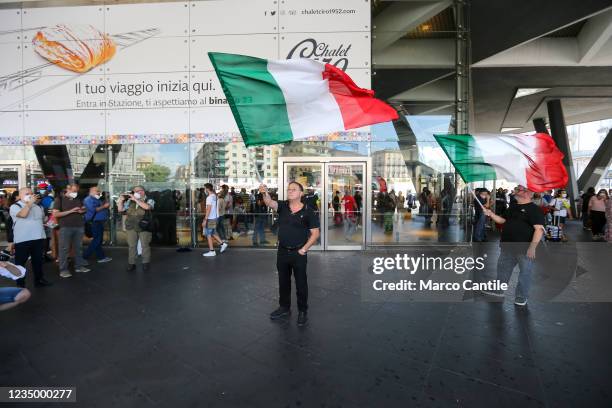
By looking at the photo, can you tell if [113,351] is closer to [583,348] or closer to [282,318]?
[282,318]

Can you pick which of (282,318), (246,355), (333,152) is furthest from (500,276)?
(333,152)

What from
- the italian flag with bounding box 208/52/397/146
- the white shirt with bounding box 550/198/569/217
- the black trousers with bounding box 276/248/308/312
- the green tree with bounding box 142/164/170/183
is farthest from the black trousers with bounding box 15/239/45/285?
the white shirt with bounding box 550/198/569/217

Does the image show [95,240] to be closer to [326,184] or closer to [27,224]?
[27,224]

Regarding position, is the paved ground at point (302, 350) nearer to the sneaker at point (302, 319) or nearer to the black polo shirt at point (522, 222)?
the sneaker at point (302, 319)

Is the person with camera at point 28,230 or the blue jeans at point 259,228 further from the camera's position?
the blue jeans at point 259,228

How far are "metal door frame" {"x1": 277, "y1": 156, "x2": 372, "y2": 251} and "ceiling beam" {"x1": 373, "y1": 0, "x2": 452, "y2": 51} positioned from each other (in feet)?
11.7

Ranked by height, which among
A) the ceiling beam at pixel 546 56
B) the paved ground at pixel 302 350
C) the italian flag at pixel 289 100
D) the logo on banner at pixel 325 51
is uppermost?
the ceiling beam at pixel 546 56

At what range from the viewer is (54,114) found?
1075 cm

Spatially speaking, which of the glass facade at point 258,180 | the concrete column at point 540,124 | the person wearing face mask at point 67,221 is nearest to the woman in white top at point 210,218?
the glass facade at point 258,180

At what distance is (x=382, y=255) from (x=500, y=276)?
13.8 feet

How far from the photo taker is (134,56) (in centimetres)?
1059

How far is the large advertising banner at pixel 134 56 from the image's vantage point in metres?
10.2

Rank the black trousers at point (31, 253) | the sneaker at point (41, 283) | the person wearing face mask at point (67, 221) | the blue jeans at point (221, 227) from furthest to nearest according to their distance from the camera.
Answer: the blue jeans at point (221, 227), the person wearing face mask at point (67, 221), the sneaker at point (41, 283), the black trousers at point (31, 253)

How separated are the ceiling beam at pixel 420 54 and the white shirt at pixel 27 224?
9806 mm
